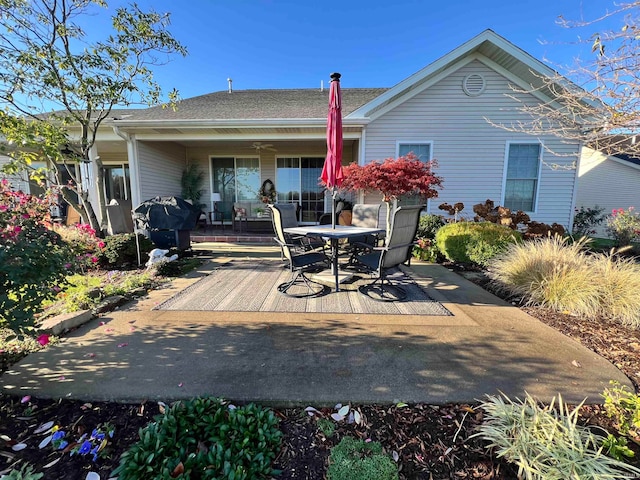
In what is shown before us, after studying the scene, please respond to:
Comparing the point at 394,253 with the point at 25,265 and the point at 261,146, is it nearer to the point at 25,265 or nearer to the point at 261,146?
the point at 25,265

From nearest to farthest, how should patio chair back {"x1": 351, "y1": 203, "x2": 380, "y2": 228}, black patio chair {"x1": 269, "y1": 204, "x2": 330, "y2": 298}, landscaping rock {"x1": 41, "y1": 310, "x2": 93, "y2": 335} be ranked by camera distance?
landscaping rock {"x1": 41, "y1": 310, "x2": 93, "y2": 335}, black patio chair {"x1": 269, "y1": 204, "x2": 330, "y2": 298}, patio chair back {"x1": 351, "y1": 203, "x2": 380, "y2": 228}

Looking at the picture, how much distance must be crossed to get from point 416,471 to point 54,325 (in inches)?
128

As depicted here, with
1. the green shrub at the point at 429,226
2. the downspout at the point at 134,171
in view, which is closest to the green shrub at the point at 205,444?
the green shrub at the point at 429,226

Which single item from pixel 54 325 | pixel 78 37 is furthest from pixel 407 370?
pixel 78 37

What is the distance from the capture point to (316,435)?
60.3 inches

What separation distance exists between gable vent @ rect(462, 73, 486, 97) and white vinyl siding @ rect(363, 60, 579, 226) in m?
0.09

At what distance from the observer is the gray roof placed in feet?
26.5

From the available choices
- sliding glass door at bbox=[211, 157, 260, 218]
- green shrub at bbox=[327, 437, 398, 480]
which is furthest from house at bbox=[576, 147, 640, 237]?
green shrub at bbox=[327, 437, 398, 480]

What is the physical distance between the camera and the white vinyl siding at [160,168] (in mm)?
7980

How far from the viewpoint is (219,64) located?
10219 mm

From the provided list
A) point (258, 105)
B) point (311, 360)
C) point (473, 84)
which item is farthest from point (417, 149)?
point (311, 360)

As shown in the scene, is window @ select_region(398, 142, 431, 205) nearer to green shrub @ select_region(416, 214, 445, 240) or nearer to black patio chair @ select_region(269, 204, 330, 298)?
green shrub @ select_region(416, 214, 445, 240)

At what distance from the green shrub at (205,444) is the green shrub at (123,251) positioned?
437 cm

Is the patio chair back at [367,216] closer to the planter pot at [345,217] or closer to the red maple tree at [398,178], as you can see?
the red maple tree at [398,178]
